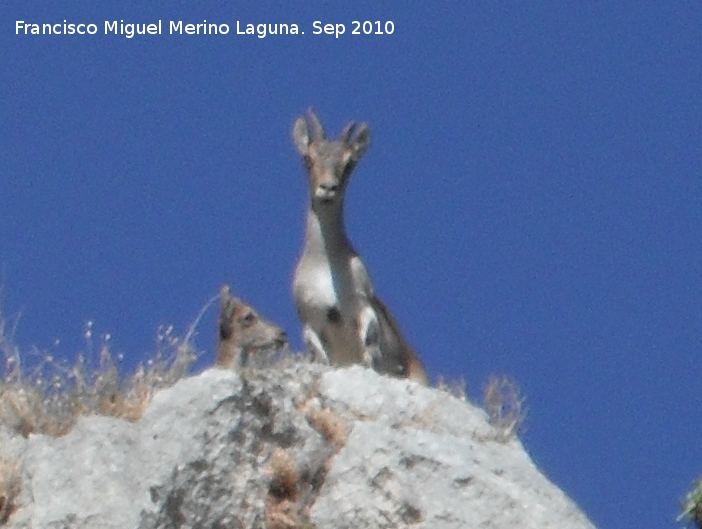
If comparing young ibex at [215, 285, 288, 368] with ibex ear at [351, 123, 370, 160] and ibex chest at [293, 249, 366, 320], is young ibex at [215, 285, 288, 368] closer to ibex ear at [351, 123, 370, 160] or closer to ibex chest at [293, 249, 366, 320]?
ibex chest at [293, 249, 366, 320]

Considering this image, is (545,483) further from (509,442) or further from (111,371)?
(111,371)

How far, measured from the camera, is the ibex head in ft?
56.5

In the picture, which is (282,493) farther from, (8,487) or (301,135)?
(301,135)

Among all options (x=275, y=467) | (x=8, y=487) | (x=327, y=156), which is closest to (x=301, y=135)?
(x=327, y=156)

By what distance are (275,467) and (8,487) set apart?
1.61 meters

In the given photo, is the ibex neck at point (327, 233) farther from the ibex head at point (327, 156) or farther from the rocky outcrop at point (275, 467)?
the rocky outcrop at point (275, 467)

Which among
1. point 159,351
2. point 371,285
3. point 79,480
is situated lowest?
point 79,480

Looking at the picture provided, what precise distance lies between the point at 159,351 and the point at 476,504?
2.16 metres

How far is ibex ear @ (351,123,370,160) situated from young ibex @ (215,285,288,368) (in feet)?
5.10

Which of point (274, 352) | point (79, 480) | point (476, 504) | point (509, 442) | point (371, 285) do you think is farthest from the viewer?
point (371, 285)

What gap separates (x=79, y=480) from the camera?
13.0m

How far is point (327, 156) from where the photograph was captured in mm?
17281

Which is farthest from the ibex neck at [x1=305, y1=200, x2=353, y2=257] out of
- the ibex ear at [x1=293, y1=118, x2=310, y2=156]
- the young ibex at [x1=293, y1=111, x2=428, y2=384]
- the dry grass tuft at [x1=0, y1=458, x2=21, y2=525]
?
the dry grass tuft at [x1=0, y1=458, x2=21, y2=525]

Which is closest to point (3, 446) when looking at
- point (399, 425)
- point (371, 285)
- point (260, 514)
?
point (260, 514)
